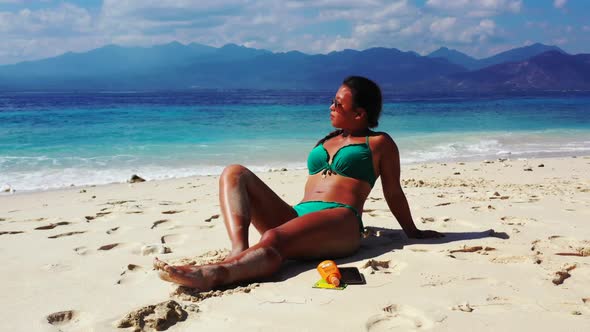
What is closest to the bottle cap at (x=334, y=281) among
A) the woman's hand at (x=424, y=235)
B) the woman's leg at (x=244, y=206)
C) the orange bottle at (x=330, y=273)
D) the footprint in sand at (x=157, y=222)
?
the orange bottle at (x=330, y=273)

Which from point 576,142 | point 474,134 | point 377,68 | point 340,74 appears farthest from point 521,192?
point 377,68

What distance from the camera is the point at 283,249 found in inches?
123

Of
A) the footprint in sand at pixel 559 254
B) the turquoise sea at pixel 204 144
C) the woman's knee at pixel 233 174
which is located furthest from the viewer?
the turquoise sea at pixel 204 144

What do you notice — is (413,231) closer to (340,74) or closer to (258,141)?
(258,141)

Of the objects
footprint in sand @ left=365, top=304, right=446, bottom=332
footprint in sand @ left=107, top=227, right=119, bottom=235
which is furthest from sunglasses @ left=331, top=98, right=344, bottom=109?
footprint in sand @ left=107, top=227, right=119, bottom=235

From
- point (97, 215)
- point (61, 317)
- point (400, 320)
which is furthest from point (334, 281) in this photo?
point (97, 215)

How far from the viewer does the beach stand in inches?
98.6

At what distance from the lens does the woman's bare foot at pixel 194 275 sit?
2.73 m

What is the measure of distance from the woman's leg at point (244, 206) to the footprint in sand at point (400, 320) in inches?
38.0

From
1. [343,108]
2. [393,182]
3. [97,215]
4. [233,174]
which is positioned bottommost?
[97,215]

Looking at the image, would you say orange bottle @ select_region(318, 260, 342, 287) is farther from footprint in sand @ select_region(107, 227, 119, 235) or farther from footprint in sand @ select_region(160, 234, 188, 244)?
footprint in sand @ select_region(107, 227, 119, 235)

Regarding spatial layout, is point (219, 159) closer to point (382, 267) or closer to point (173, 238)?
point (173, 238)

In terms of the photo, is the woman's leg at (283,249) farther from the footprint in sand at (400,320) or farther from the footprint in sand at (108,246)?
the footprint in sand at (108,246)

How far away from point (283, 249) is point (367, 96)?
1315 mm
